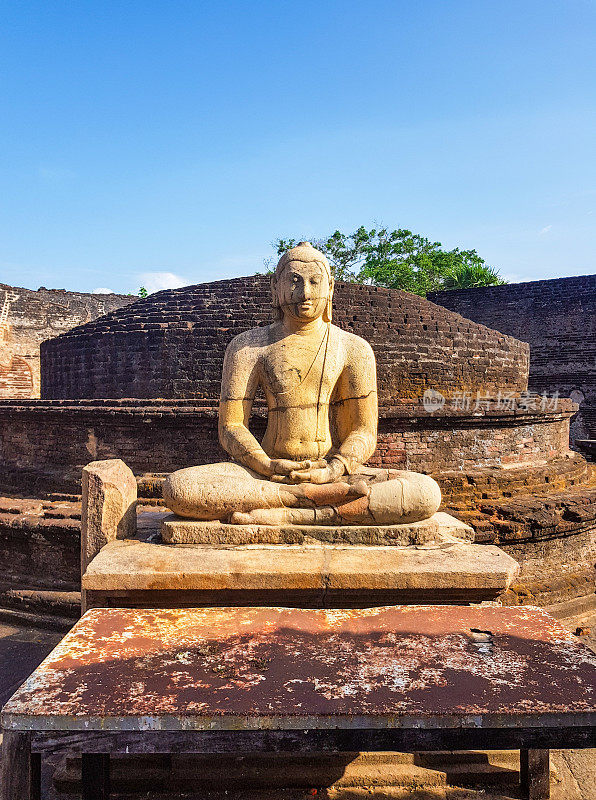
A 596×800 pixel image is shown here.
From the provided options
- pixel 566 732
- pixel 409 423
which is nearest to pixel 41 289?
pixel 409 423

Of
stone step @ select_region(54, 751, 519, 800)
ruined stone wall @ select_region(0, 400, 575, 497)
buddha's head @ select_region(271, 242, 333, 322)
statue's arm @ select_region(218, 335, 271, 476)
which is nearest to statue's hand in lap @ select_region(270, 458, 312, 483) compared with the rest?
statue's arm @ select_region(218, 335, 271, 476)

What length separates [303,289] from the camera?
3213 millimetres

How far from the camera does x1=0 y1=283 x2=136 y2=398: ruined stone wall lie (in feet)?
53.5

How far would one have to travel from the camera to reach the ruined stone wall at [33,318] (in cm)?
1630

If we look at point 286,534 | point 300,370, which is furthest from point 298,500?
point 300,370

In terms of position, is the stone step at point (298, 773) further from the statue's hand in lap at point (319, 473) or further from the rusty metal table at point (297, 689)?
the statue's hand in lap at point (319, 473)

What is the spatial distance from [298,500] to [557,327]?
15.1 meters

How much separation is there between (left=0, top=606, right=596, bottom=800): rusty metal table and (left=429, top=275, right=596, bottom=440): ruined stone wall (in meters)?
14.9

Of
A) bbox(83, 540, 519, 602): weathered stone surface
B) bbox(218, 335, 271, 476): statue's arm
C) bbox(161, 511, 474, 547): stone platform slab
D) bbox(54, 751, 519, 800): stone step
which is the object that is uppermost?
bbox(218, 335, 271, 476): statue's arm

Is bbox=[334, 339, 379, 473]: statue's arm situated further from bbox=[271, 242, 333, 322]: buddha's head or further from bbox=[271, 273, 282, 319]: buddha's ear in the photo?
bbox=[271, 273, 282, 319]: buddha's ear

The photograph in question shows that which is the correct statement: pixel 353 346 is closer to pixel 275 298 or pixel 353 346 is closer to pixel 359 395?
pixel 359 395

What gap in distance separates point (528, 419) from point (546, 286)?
11.2 m

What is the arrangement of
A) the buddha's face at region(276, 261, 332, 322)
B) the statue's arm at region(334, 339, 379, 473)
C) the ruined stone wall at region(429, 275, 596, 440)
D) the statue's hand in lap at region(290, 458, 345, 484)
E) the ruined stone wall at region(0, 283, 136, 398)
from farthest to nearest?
the ruined stone wall at region(0, 283, 136, 398), the ruined stone wall at region(429, 275, 596, 440), the statue's arm at region(334, 339, 379, 473), the buddha's face at region(276, 261, 332, 322), the statue's hand in lap at region(290, 458, 345, 484)

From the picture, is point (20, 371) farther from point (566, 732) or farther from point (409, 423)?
point (566, 732)
